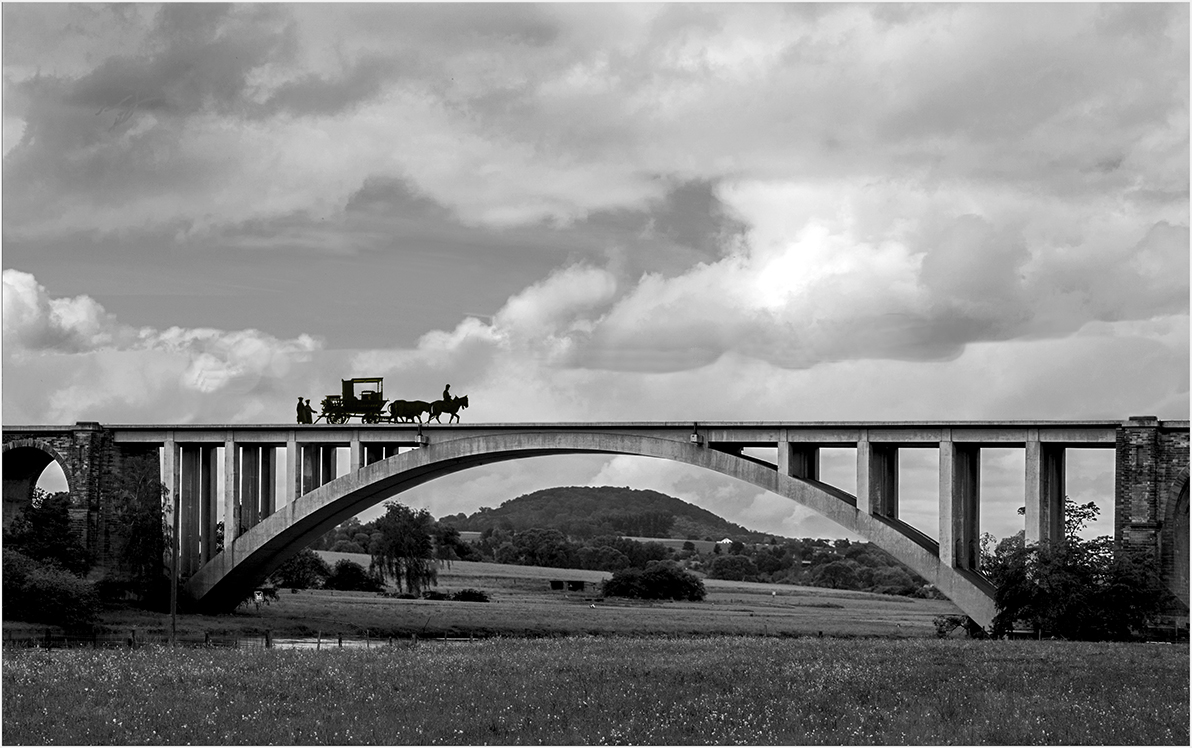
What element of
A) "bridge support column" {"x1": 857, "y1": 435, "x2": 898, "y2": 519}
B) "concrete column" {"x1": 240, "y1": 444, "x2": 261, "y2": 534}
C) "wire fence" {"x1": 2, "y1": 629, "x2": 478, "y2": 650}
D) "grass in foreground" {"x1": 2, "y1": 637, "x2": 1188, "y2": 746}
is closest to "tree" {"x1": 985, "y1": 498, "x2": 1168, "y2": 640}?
"bridge support column" {"x1": 857, "y1": 435, "x2": 898, "y2": 519}

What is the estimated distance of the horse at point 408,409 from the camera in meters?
51.7

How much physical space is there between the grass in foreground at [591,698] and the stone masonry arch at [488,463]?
15064 millimetres

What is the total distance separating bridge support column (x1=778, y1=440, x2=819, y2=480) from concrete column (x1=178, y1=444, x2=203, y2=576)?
24.9 m

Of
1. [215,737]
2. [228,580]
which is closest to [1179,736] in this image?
[215,737]

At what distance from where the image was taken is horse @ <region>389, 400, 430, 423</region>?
51.7m

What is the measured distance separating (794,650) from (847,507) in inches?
616

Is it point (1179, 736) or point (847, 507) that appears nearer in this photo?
point (1179, 736)

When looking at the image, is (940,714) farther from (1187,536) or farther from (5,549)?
(5,549)

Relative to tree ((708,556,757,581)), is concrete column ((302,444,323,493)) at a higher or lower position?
higher

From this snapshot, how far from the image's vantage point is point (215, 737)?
18.2 metres

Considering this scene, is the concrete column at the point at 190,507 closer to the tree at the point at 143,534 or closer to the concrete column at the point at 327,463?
the tree at the point at 143,534

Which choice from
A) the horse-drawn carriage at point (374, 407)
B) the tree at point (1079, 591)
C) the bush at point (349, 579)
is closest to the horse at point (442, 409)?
the horse-drawn carriage at point (374, 407)

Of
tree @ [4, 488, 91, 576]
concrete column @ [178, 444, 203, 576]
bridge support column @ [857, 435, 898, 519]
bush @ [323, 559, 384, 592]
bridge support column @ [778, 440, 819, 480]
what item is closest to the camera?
bridge support column @ [857, 435, 898, 519]

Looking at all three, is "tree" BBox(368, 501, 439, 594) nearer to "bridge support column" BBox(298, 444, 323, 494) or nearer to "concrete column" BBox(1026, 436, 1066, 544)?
"bridge support column" BBox(298, 444, 323, 494)
